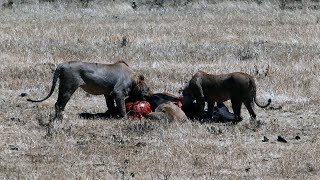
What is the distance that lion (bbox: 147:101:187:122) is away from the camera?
42.5ft

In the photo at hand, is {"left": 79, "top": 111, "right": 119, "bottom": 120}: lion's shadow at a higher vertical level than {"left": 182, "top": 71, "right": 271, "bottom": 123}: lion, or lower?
lower

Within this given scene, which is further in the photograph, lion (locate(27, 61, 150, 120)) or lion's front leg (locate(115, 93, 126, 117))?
lion's front leg (locate(115, 93, 126, 117))

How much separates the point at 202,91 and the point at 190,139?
2172 millimetres

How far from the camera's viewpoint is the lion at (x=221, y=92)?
43.5ft

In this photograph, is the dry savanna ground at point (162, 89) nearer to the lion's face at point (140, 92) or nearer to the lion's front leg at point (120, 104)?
the lion's front leg at point (120, 104)

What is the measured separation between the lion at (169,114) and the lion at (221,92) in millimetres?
574

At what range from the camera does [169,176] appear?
29.9ft

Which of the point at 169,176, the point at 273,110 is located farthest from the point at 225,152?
the point at 273,110

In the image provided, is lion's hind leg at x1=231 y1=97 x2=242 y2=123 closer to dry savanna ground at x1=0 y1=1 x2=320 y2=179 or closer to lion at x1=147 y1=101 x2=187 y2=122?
dry savanna ground at x1=0 y1=1 x2=320 y2=179

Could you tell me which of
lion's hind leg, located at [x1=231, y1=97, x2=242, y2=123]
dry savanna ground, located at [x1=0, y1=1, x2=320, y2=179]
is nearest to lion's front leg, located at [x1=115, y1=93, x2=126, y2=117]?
dry savanna ground, located at [x1=0, y1=1, x2=320, y2=179]

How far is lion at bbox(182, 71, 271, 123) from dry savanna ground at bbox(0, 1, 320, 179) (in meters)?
0.46

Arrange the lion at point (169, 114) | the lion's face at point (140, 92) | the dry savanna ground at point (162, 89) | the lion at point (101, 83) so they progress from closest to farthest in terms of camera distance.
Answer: the dry savanna ground at point (162, 89) → the lion at point (169, 114) → the lion at point (101, 83) → the lion's face at point (140, 92)

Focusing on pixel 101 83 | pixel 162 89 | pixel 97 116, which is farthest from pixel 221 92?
pixel 162 89

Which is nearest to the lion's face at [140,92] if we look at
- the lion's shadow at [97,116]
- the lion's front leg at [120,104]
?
the lion's front leg at [120,104]
